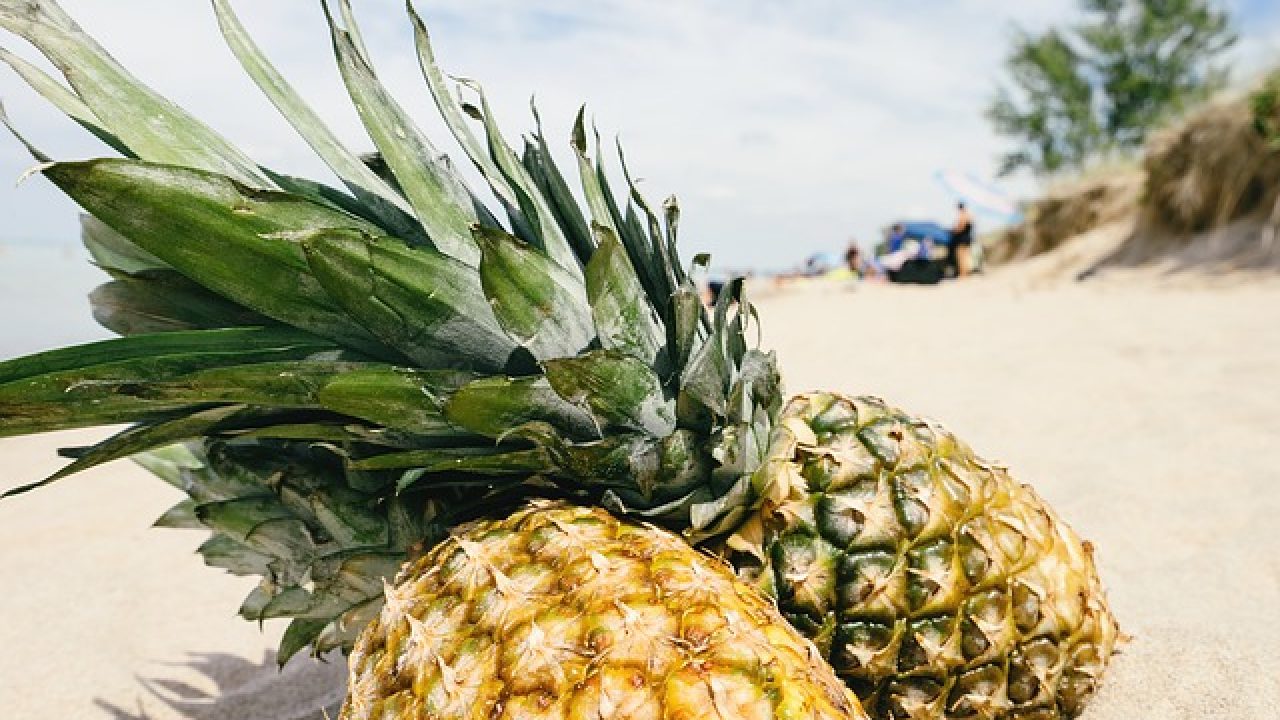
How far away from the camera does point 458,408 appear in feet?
6.06

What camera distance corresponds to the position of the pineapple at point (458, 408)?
1.77 m

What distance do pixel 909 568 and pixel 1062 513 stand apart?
2.78 m

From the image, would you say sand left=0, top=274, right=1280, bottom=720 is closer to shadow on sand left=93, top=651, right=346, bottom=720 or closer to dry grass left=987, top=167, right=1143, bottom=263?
shadow on sand left=93, top=651, right=346, bottom=720

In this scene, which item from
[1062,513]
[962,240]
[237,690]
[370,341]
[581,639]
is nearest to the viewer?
[581,639]

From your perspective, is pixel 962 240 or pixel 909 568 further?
pixel 962 240

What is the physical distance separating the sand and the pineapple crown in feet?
4.42

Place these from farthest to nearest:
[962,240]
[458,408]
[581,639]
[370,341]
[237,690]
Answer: [962,240] < [237,690] < [370,341] < [458,408] < [581,639]

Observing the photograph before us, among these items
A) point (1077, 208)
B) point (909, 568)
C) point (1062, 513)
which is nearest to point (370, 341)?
point (909, 568)

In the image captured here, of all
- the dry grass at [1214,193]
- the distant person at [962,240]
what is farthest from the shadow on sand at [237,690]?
the distant person at [962,240]

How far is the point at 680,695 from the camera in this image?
151 cm

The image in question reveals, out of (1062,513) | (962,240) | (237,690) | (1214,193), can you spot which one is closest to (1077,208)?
(962,240)

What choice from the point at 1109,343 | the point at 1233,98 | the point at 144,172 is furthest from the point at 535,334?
the point at 1233,98

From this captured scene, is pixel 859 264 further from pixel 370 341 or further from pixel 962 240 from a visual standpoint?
pixel 370 341

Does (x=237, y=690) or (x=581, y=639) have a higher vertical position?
(x=581, y=639)
